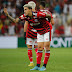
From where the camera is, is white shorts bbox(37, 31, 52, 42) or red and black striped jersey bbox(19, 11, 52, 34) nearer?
red and black striped jersey bbox(19, 11, 52, 34)

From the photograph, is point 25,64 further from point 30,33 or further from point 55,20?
point 55,20

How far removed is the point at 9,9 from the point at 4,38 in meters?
2.42

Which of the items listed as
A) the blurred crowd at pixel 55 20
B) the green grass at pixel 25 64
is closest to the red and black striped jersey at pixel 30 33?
the green grass at pixel 25 64

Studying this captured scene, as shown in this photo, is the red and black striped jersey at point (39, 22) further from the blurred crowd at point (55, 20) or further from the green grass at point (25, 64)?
the blurred crowd at point (55, 20)

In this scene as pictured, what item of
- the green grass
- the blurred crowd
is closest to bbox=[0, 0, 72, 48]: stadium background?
the blurred crowd

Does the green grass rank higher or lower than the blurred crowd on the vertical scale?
lower

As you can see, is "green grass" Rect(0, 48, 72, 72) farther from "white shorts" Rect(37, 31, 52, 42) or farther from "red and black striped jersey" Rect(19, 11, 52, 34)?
"red and black striped jersey" Rect(19, 11, 52, 34)

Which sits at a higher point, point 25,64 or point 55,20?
point 55,20

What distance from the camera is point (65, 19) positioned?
17.9 metres

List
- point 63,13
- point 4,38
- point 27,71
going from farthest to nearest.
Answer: point 63,13, point 4,38, point 27,71

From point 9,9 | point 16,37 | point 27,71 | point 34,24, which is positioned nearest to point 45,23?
point 34,24

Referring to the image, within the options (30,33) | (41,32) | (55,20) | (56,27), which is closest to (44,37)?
(41,32)

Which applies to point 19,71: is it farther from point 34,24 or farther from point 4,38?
point 4,38

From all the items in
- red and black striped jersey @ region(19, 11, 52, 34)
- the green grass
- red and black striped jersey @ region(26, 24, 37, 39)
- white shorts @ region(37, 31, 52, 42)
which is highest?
red and black striped jersey @ region(19, 11, 52, 34)
